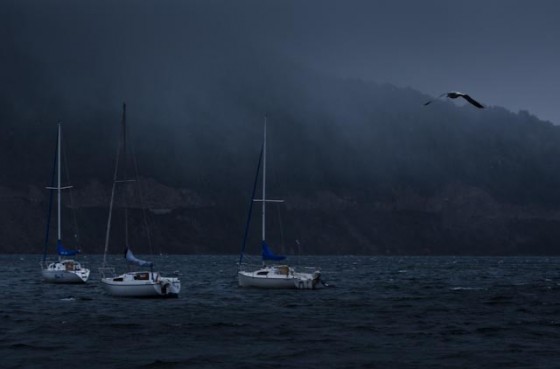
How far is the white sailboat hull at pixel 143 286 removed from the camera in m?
73.4

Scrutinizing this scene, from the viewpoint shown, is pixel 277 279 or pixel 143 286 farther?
pixel 277 279

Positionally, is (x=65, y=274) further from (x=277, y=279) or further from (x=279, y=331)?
(x=279, y=331)

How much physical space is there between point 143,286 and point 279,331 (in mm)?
24848

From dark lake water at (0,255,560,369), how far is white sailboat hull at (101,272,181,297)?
2.96 feet

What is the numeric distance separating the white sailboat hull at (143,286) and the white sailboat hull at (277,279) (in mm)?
12915

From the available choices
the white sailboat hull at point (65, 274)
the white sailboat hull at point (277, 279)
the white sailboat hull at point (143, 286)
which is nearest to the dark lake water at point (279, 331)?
the white sailboat hull at point (143, 286)

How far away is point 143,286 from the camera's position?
7325 cm

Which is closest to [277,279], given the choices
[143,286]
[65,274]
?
[143,286]

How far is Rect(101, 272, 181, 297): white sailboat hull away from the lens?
73.4m

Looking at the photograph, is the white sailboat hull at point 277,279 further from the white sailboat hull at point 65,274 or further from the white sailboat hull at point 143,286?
the white sailboat hull at point 65,274

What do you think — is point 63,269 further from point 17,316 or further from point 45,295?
point 17,316

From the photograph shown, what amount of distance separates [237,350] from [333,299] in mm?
37131

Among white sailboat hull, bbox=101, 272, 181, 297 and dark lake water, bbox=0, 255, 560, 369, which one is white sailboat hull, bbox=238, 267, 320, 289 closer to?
dark lake water, bbox=0, 255, 560, 369

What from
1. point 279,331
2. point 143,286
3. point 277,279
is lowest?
point 279,331
